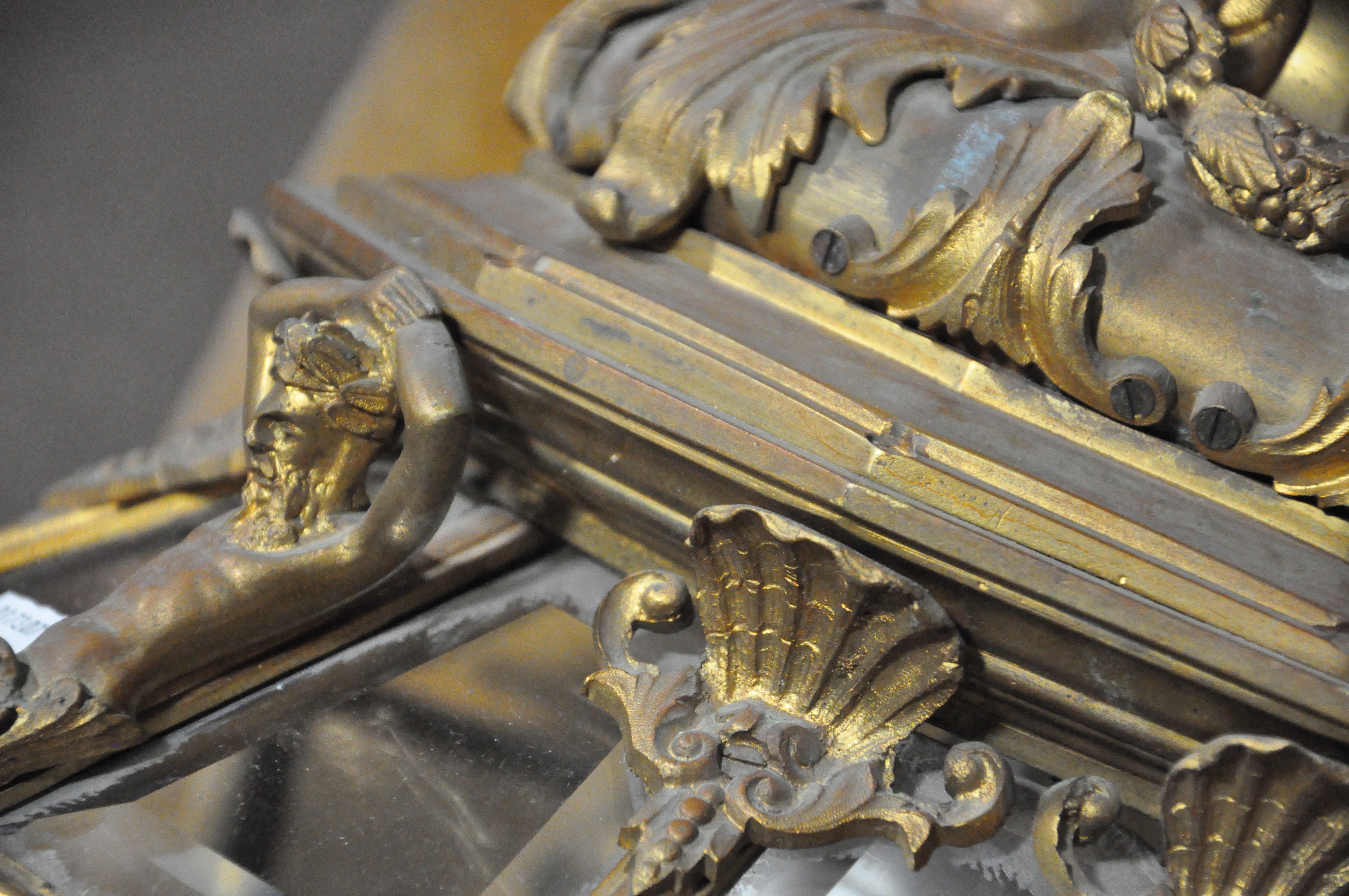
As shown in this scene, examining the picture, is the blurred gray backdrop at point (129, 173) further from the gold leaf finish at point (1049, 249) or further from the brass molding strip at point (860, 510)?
the gold leaf finish at point (1049, 249)

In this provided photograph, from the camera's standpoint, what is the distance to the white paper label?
3.26 ft

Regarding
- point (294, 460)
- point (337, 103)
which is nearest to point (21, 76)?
point (337, 103)

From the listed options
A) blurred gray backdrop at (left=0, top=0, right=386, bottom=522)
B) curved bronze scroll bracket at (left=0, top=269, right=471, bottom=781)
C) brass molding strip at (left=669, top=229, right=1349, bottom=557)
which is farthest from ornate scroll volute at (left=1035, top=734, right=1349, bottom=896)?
blurred gray backdrop at (left=0, top=0, right=386, bottom=522)

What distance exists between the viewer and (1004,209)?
2.65 ft

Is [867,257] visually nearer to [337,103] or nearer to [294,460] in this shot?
[294,460]

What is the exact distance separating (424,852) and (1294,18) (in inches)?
33.1

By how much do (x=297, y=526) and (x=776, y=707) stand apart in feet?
1.21

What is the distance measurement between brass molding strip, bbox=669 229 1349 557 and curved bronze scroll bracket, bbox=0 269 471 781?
22cm

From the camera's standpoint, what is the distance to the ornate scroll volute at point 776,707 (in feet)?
2.36

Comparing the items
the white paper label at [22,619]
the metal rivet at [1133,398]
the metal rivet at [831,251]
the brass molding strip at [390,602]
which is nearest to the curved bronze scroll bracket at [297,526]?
the brass molding strip at [390,602]

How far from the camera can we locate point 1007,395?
Answer: 836 mm

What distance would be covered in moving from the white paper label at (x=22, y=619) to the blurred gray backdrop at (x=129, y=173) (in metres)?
0.39

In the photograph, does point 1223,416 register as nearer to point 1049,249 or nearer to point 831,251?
point 1049,249

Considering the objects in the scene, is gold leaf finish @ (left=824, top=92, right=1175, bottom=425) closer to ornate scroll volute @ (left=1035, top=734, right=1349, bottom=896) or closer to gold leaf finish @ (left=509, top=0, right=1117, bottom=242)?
gold leaf finish @ (left=509, top=0, right=1117, bottom=242)
